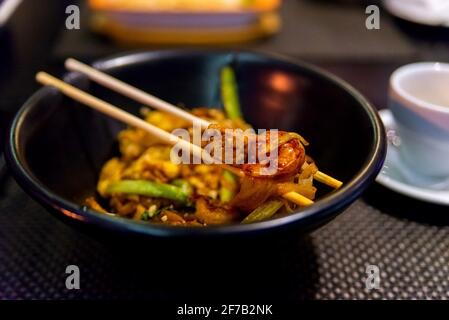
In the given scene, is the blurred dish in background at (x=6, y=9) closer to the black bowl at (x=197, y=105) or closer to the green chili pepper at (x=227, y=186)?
the black bowl at (x=197, y=105)

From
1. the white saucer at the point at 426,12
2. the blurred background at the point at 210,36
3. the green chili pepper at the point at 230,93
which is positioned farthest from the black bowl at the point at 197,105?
the white saucer at the point at 426,12

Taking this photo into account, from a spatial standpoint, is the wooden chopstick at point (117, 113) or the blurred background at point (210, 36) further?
the blurred background at point (210, 36)

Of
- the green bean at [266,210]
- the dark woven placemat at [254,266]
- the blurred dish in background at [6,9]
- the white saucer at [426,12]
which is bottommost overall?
the dark woven placemat at [254,266]

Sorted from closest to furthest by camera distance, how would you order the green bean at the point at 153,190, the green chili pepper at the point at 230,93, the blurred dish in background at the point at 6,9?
the green bean at the point at 153,190 < the green chili pepper at the point at 230,93 < the blurred dish in background at the point at 6,9

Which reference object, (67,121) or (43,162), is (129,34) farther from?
(43,162)

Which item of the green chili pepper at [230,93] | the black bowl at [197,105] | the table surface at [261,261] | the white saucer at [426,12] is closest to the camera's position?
the black bowl at [197,105]
